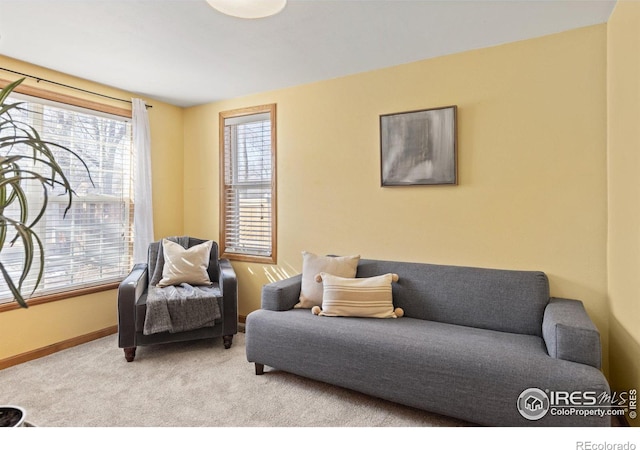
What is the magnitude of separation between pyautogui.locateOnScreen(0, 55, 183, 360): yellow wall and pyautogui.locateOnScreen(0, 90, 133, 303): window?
0.48 ft

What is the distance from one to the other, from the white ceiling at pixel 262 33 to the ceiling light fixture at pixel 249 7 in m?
0.13

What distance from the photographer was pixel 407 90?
296 centimetres

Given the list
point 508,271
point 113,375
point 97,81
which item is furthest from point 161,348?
point 508,271

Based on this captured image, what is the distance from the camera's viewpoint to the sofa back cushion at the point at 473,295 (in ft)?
7.72

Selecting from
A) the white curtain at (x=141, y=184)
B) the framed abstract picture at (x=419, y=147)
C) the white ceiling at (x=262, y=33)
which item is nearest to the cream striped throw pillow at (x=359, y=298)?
the framed abstract picture at (x=419, y=147)

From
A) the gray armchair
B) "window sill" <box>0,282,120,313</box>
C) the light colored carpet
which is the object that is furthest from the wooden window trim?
the light colored carpet

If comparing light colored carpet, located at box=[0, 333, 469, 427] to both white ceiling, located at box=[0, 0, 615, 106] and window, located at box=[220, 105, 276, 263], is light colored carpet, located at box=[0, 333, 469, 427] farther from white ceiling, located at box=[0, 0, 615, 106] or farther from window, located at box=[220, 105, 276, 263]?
white ceiling, located at box=[0, 0, 615, 106]

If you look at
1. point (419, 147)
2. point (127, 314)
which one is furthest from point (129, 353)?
point (419, 147)

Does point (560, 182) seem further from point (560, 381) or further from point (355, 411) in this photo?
point (355, 411)

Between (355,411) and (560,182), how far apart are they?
2.01 m

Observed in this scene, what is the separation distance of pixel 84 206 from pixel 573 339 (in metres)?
3.82

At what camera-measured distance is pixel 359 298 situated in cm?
262

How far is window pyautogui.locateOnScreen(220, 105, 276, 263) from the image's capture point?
3705 mm

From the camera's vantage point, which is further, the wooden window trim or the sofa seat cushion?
the wooden window trim
